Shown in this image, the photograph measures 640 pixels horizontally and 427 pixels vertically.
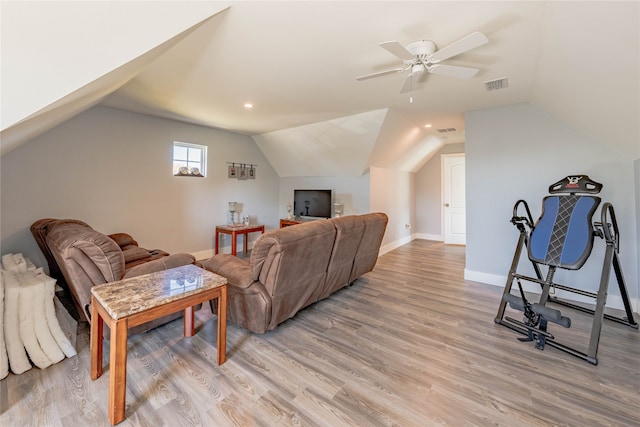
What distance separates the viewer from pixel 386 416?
1.55 metres

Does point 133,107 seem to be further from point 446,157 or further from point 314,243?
point 446,157

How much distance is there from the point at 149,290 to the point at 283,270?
959mm

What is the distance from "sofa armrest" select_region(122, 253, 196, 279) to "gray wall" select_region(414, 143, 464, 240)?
20.4 ft

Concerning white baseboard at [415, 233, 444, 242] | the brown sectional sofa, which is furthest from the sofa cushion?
white baseboard at [415, 233, 444, 242]

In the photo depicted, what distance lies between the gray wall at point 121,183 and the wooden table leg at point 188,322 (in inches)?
100

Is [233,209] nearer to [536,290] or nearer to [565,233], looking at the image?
[565,233]

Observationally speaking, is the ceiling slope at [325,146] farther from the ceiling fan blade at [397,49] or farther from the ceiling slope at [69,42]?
the ceiling slope at [69,42]

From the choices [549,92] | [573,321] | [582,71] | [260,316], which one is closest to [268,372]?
[260,316]

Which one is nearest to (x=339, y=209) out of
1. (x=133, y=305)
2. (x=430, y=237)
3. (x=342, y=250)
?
(x=342, y=250)

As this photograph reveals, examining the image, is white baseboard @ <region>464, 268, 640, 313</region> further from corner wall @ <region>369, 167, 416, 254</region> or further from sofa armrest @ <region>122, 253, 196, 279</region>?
sofa armrest @ <region>122, 253, 196, 279</region>

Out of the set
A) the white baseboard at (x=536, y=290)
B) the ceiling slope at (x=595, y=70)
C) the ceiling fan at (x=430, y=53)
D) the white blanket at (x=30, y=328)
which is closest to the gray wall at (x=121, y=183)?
the white blanket at (x=30, y=328)

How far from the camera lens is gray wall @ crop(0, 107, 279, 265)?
Answer: 319 cm

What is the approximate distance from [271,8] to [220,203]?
13.4 feet

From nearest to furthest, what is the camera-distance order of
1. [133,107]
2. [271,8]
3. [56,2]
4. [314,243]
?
[56,2], [271,8], [314,243], [133,107]
